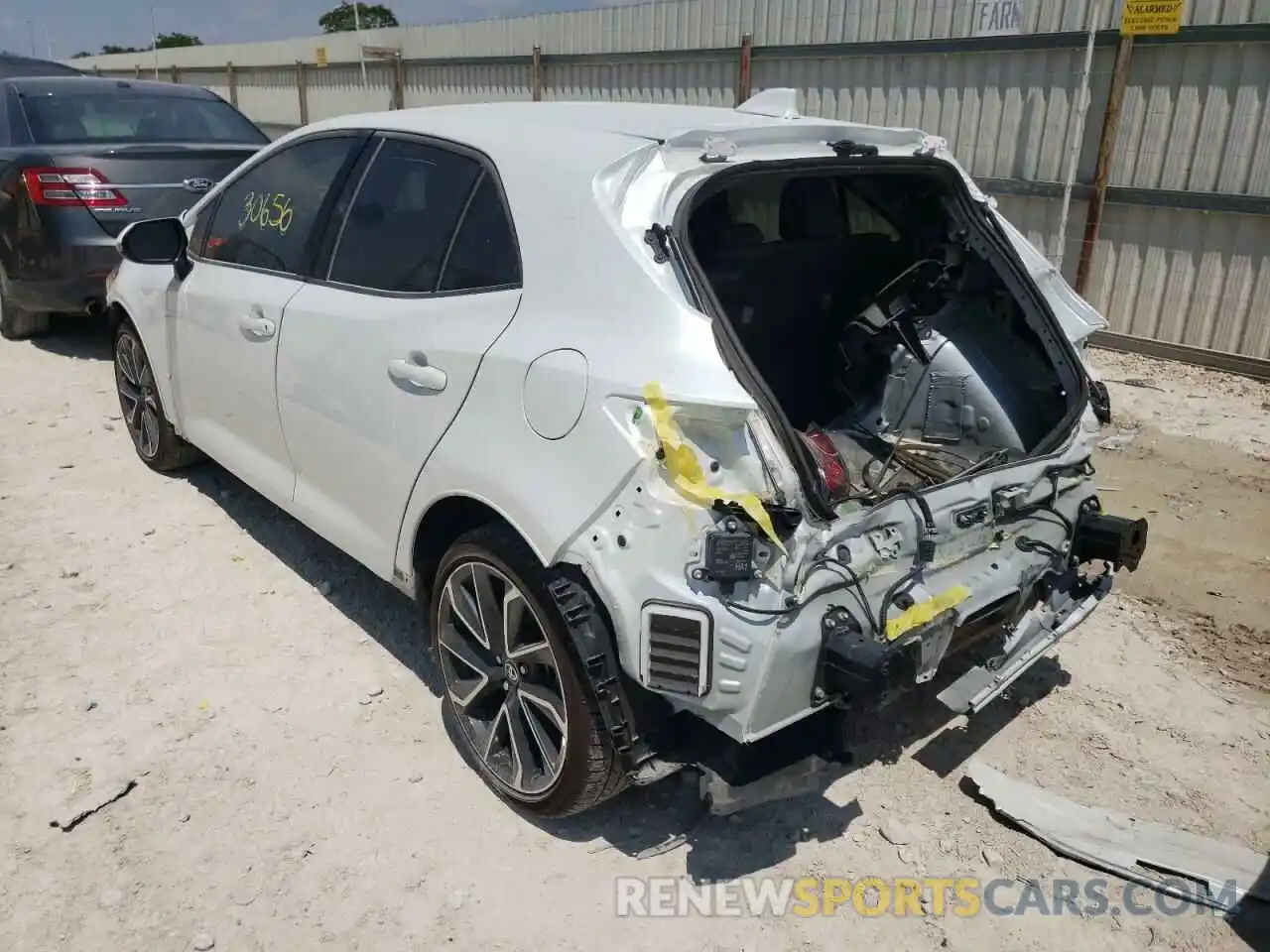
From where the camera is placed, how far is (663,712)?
96.6 inches

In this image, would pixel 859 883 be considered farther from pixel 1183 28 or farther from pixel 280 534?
pixel 1183 28

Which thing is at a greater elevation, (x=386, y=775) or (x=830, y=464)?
(x=830, y=464)

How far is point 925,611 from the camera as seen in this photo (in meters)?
2.42

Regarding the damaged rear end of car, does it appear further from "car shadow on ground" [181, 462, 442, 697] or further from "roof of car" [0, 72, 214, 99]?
"roof of car" [0, 72, 214, 99]

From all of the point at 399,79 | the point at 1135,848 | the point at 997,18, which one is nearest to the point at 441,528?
the point at 1135,848

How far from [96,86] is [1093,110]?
24.2 ft

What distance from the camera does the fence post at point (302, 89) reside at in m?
20.1

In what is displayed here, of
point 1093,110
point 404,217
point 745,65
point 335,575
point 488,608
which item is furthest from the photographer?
point 745,65

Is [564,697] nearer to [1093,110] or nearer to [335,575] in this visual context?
[335,575]

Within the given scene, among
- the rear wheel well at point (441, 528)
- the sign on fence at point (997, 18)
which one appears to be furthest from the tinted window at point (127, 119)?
the sign on fence at point (997, 18)

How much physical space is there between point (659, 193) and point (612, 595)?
1007mm

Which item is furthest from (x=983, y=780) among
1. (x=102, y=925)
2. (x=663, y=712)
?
Answer: (x=102, y=925)

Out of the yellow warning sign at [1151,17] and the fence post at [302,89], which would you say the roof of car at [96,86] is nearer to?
the yellow warning sign at [1151,17]

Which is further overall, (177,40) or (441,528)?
(177,40)
